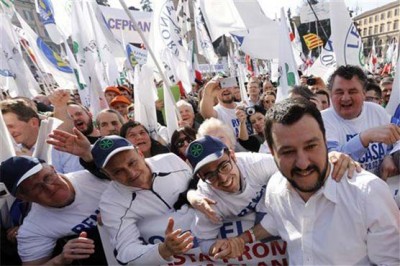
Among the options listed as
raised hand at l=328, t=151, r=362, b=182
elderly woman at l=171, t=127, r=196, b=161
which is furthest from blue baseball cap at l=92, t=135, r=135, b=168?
raised hand at l=328, t=151, r=362, b=182

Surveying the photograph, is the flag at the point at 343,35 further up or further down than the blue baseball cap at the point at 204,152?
further up

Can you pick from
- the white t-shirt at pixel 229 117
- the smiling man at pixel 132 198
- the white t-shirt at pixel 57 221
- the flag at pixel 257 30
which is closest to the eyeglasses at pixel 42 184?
the white t-shirt at pixel 57 221

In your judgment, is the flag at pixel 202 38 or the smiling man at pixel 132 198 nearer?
the smiling man at pixel 132 198

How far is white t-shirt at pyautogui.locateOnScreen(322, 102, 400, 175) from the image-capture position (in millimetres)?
2264

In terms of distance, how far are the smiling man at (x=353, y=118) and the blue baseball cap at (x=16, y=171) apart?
190 centimetres

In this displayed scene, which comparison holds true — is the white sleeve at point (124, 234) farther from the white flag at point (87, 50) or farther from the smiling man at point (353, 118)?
the white flag at point (87, 50)

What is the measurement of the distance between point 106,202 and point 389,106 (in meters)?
2.32

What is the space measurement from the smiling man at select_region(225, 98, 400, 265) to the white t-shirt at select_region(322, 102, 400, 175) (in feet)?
2.89

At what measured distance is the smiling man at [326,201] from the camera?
1.29m

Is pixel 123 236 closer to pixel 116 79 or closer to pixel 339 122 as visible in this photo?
pixel 339 122

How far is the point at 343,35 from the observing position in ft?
12.1

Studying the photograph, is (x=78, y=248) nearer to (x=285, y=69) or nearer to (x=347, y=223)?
(x=347, y=223)

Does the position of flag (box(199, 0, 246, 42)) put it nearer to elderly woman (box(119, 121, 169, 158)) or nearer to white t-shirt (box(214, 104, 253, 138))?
white t-shirt (box(214, 104, 253, 138))

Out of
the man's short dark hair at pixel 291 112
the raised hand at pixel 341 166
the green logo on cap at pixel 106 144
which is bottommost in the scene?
the raised hand at pixel 341 166
